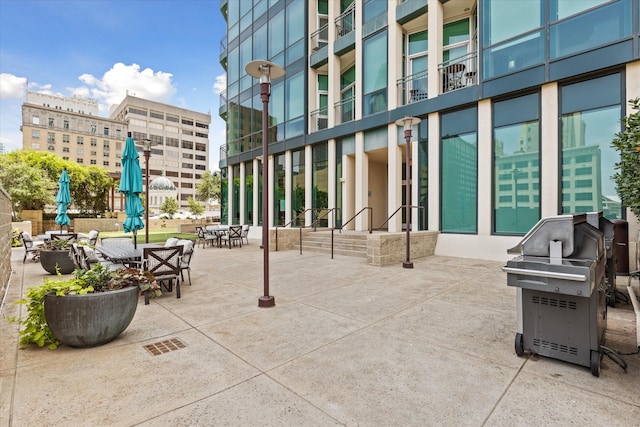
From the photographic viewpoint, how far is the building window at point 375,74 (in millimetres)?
13156

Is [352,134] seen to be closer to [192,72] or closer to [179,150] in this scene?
[192,72]

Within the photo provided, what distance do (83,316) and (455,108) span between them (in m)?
11.8

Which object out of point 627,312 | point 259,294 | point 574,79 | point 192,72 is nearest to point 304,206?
point 259,294

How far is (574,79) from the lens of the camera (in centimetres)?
865

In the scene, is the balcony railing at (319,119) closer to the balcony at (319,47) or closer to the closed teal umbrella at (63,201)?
the balcony at (319,47)

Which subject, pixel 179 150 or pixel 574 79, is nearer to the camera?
pixel 574 79

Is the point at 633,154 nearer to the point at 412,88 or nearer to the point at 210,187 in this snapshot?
the point at 412,88

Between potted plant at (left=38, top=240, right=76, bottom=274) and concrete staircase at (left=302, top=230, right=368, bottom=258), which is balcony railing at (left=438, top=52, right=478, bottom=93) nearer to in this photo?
concrete staircase at (left=302, top=230, right=368, bottom=258)

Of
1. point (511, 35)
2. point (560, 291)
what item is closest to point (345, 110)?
point (511, 35)

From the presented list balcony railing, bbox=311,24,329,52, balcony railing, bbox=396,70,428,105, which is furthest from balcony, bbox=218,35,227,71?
balcony railing, bbox=396,70,428,105

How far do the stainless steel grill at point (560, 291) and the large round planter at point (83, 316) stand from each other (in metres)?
4.54

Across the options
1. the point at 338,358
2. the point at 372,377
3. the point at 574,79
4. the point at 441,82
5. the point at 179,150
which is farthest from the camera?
the point at 179,150


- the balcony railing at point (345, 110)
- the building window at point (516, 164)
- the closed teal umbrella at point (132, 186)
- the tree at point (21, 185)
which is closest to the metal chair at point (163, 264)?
the closed teal umbrella at point (132, 186)

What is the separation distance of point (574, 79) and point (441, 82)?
4.17m
